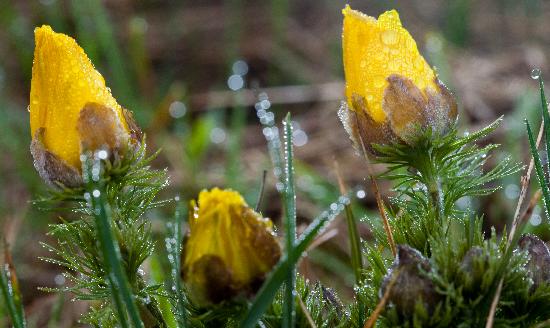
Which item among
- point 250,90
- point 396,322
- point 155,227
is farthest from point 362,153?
point 250,90

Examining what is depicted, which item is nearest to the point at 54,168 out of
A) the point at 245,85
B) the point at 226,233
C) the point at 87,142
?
the point at 87,142

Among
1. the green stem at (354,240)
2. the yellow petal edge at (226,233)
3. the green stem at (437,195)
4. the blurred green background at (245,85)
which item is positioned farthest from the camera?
the blurred green background at (245,85)

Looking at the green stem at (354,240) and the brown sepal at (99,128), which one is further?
the green stem at (354,240)

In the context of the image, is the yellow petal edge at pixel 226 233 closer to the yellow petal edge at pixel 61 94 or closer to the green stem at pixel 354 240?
the yellow petal edge at pixel 61 94

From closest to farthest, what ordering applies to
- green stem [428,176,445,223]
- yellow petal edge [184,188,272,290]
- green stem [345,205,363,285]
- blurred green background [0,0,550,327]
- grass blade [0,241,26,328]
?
yellow petal edge [184,188,272,290]
grass blade [0,241,26,328]
green stem [428,176,445,223]
green stem [345,205,363,285]
blurred green background [0,0,550,327]

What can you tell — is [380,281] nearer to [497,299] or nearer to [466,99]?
[497,299]

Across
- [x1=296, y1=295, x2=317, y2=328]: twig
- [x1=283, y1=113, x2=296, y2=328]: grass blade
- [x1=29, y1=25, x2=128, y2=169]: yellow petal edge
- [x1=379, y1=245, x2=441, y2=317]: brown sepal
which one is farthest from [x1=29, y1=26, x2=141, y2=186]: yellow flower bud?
[x1=379, y1=245, x2=441, y2=317]: brown sepal

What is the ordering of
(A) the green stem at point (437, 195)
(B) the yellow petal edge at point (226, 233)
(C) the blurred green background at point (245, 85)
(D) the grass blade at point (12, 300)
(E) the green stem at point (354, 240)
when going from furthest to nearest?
1. (C) the blurred green background at point (245, 85)
2. (E) the green stem at point (354, 240)
3. (A) the green stem at point (437, 195)
4. (D) the grass blade at point (12, 300)
5. (B) the yellow petal edge at point (226, 233)

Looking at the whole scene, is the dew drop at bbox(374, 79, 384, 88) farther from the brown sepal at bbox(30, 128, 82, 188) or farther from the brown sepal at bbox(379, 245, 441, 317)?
the brown sepal at bbox(30, 128, 82, 188)

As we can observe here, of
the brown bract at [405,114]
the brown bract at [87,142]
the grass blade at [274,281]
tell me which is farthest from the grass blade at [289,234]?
the brown bract at [87,142]
